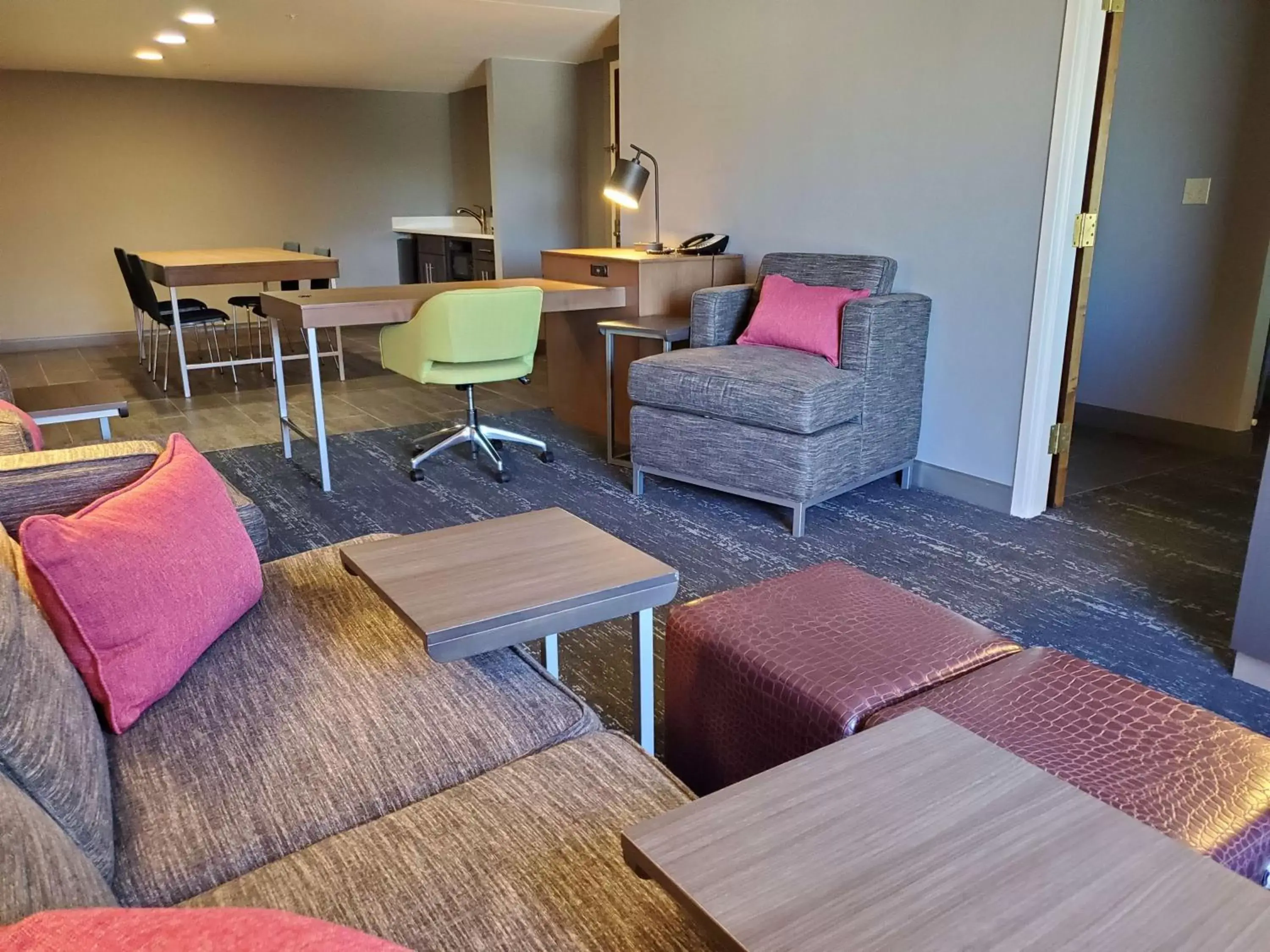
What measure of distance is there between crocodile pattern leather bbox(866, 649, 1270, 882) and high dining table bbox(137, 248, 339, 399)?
4.63m

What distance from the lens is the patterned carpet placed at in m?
2.23

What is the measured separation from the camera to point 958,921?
2.33ft

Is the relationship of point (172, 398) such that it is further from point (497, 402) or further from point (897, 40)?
point (897, 40)

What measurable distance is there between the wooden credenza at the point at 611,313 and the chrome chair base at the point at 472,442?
41 centimetres

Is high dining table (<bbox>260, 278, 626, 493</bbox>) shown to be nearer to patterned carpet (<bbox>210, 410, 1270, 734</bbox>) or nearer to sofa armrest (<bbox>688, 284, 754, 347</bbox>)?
patterned carpet (<bbox>210, 410, 1270, 734</bbox>)

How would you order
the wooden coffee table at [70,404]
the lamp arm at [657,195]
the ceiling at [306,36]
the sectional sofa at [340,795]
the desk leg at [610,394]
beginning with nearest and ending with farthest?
the sectional sofa at [340,795] → the wooden coffee table at [70,404] → the desk leg at [610,394] → the lamp arm at [657,195] → the ceiling at [306,36]

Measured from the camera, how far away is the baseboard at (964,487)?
3238 millimetres

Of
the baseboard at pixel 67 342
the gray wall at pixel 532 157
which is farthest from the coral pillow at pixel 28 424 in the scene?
the baseboard at pixel 67 342

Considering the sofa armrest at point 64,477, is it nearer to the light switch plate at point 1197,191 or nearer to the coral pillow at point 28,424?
the coral pillow at point 28,424

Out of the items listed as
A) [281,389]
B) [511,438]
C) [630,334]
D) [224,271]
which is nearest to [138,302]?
[224,271]

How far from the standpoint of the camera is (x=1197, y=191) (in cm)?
396

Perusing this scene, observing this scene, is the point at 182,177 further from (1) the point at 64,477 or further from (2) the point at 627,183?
(1) the point at 64,477

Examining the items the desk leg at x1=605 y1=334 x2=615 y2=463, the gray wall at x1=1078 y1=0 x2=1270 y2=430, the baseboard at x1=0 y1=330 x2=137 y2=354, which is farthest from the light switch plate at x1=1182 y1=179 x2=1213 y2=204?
the baseboard at x1=0 y1=330 x2=137 y2=354

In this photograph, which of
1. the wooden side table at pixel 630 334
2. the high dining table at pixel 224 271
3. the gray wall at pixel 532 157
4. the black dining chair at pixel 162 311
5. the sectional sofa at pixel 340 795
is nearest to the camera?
the sectional sofa at pixel 340 795
